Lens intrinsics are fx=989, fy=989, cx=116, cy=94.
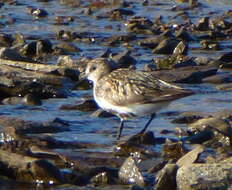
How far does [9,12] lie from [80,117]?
8470mm

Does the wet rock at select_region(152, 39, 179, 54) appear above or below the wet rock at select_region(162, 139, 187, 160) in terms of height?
below

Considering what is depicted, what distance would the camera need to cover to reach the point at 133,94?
35.1 ft

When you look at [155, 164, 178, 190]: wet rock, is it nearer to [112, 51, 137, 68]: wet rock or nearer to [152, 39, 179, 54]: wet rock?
[112, 51, 137, 68]: wet rock

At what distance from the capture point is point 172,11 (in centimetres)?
2031

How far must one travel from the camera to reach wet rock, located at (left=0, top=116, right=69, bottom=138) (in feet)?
35.5

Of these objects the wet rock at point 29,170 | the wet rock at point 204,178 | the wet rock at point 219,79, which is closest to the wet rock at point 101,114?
the wet rock at point 219,79

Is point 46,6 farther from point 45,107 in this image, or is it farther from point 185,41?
point 45,107

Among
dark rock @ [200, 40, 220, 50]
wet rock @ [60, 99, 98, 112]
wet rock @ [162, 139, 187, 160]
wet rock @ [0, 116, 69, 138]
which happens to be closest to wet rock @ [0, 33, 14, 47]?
dark rock @ [200, 40, 220, 50]

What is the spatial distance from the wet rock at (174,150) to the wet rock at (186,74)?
372 cm

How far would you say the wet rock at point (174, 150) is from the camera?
32.8 ft

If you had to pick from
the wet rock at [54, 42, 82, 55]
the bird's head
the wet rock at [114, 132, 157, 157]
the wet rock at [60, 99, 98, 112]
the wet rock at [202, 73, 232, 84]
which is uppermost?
the bird's head

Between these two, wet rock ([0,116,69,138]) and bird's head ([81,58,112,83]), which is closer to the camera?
wet rock ([0,116,69,138])

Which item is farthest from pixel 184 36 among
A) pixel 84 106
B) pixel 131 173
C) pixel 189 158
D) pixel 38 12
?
pixel 131 173

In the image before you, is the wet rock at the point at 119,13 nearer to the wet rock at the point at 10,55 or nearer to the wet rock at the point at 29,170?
the wet rock at the point at 10,55
